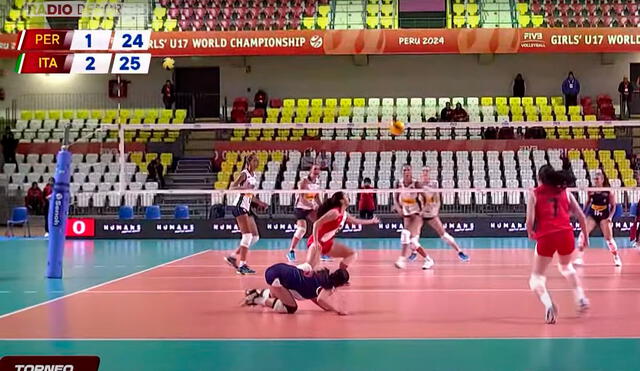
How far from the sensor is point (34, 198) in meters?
30.3

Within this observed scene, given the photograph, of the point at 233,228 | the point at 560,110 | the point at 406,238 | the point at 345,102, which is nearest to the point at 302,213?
the point at 406,238

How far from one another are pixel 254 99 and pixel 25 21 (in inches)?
365

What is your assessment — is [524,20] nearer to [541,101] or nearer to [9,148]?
[541,101]

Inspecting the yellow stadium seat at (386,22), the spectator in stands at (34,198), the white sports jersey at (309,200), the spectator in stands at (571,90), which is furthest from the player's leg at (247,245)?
the spectator in stands at (571,90)

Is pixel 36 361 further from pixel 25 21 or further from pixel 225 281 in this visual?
pixel 25 21

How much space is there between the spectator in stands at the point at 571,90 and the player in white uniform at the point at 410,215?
1884cm

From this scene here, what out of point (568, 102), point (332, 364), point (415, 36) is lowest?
point (332, 364)

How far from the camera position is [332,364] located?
7.69 meters

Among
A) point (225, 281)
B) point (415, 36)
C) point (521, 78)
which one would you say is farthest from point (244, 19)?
point (225, 281)

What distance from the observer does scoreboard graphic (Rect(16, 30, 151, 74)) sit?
1589cm

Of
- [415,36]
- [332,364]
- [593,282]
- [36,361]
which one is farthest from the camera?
[415,36]

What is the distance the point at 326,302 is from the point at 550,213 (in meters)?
2.78

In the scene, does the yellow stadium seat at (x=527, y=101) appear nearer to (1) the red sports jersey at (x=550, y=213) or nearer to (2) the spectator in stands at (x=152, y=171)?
(2) the spectator in stands at (x=152, y=171)

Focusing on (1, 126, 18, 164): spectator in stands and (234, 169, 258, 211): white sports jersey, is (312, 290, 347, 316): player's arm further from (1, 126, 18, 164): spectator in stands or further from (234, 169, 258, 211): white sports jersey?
(1, 126, 18, 164): spectator in stands
